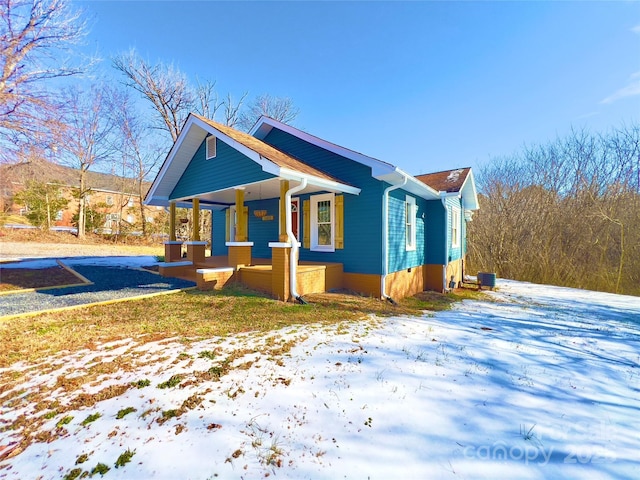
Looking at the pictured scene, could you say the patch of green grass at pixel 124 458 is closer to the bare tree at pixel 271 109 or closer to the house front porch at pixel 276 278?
the house front porch at pixel 276 278

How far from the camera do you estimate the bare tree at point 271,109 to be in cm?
2605


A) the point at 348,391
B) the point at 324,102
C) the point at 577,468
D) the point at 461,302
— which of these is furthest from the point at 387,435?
the point at 324,102

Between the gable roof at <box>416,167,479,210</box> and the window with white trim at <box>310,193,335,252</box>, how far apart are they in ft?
14.9

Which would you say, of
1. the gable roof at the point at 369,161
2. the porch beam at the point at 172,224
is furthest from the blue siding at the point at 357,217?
the porch beam at the point at 172,224

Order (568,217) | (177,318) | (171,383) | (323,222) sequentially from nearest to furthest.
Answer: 1. (171,383)
2. (177,318)
3. (323,222)
4. (568,217)

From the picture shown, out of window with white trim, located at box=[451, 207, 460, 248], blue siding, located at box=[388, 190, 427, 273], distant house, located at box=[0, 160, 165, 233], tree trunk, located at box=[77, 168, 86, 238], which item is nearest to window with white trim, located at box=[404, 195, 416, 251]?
blue siding, located at box=[388, 190, 427, 273]

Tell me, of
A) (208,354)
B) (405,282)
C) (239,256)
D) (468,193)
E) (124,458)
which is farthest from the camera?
(468,193)

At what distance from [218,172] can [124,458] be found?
25.2ft

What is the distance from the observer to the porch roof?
22.2 ft

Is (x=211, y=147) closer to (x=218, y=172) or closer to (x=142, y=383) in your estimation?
(x=218, y=172)

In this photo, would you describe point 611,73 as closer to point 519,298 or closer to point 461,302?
point 519,298

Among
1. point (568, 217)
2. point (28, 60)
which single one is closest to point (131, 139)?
point (28, 60)

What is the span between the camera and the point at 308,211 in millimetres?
9156

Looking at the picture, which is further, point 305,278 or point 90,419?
point 305,278
